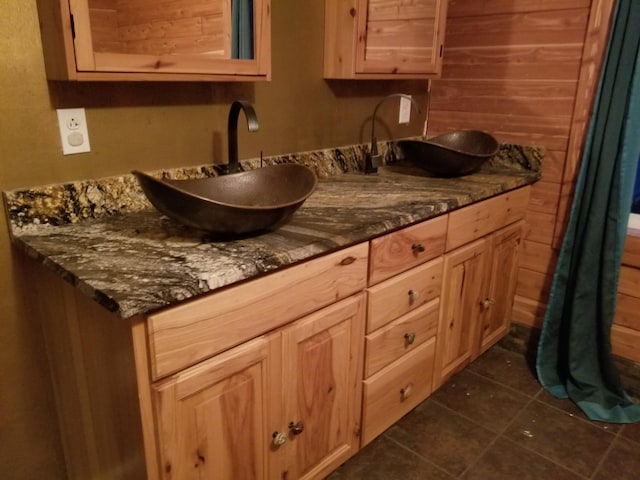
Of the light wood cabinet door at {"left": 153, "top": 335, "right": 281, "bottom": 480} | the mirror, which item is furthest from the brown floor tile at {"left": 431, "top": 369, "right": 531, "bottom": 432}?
the mirror

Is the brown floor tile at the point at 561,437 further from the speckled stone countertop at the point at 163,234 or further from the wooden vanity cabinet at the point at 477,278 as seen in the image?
the speckled stone countertop at the point at 163,234

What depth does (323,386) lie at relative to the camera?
143 cm

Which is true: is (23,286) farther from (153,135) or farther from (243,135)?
(243,135)

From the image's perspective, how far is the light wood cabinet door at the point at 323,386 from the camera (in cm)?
132

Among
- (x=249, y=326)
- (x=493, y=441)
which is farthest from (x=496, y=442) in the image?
(x=249, y=326)

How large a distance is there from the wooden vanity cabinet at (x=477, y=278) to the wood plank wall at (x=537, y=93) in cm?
12

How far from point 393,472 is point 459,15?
6.33 ft

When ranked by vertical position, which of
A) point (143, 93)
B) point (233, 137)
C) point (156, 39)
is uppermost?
point (156, 39)

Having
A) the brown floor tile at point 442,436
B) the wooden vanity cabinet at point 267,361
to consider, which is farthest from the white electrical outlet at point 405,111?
the brown floor tile at point 442,436

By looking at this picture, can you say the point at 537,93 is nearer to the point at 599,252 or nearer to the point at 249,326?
the point at 599,252

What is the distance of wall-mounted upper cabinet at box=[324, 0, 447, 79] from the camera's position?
1.80m

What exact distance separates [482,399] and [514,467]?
37 cm

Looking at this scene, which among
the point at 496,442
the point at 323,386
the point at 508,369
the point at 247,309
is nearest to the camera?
the point at 247,309

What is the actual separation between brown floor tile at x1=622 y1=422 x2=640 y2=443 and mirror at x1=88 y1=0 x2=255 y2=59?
1.88 metres
